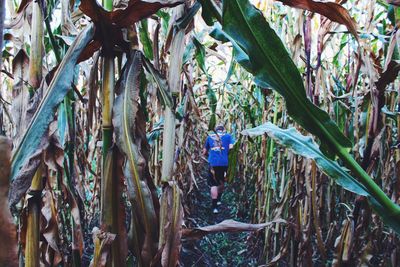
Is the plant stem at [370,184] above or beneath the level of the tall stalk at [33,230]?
above

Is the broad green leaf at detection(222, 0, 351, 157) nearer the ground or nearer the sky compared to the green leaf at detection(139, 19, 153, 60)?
nearer the ground

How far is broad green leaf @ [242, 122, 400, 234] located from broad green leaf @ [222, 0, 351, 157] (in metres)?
0.12

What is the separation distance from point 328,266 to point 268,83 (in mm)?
2117

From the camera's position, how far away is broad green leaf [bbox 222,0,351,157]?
0.53m

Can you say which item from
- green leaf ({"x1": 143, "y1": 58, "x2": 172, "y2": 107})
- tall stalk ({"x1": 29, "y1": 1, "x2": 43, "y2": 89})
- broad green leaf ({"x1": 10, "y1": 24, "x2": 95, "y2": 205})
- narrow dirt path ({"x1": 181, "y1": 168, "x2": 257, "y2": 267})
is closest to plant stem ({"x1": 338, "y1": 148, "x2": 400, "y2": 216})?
green leaf ({"x1": 143, "y1": 58, "x2": 172, "y2": 107})

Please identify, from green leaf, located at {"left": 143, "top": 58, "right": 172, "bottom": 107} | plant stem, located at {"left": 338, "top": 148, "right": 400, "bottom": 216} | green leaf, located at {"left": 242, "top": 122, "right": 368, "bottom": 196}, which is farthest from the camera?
green leaf, located at {"left": 143, "top": 58, "right": 172, "bottom": 107}

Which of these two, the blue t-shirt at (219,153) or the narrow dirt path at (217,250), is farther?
the blue t-shirt at (219,153)

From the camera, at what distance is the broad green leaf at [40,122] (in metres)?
0.54

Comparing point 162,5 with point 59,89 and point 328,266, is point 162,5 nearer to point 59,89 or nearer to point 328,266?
point 59,89

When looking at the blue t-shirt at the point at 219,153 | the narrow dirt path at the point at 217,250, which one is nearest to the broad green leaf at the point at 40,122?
the narrow dirt path at the point at 217,250

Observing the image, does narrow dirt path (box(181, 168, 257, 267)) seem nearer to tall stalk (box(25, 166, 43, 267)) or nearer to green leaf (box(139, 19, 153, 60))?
green leaf (box(139, 19, 153, 60))

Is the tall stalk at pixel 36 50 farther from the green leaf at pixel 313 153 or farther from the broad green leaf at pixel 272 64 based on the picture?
the green leaf at pixel 313 153

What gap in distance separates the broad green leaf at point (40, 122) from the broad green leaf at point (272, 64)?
0.29 m

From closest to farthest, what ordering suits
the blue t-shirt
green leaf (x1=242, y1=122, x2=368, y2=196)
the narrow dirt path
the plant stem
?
the plant stem
green leaf (x1=242, y1=122, x2=368, y2=196)
the narrow dirt path
the blue t-shirt
